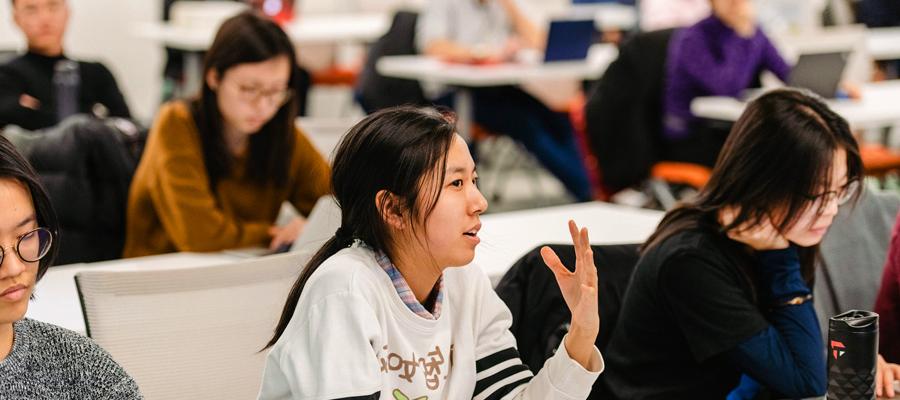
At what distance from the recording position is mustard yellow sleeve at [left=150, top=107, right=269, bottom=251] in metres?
3.06

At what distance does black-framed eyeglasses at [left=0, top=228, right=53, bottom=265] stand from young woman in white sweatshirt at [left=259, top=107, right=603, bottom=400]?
12.4 inches

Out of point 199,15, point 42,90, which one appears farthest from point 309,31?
point 42,90

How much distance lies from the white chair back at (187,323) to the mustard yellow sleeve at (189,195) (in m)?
0.92

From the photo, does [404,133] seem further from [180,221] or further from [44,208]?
[180,221]

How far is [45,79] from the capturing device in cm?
418

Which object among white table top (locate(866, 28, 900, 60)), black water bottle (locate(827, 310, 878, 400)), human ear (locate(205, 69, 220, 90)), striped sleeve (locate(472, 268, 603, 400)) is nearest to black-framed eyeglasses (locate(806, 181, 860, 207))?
black water bottle (locate(827, 310, 878, 400))

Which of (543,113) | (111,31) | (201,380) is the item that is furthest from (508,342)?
(111,31)

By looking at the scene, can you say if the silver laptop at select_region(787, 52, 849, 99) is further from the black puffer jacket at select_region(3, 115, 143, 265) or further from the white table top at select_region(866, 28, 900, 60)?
the black puffer jacket at select_region(3, 115, 143, 265)

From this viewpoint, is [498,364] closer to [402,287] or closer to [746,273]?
[402,287]

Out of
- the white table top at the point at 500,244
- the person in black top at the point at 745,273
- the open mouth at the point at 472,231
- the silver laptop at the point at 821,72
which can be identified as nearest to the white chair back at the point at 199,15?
the silver laptop at the point at 821,72

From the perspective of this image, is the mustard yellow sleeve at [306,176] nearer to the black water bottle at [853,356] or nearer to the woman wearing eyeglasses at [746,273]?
the woman wearing eyeglasses at [746,273]

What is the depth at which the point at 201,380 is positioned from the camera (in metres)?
2.05

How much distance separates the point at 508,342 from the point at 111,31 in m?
7.29

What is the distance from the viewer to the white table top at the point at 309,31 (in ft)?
→ 23.8
